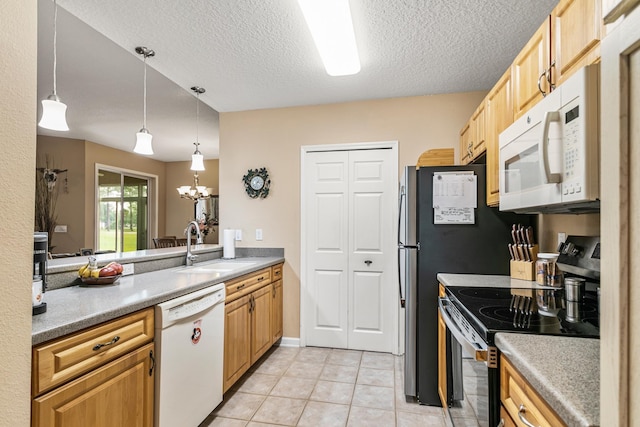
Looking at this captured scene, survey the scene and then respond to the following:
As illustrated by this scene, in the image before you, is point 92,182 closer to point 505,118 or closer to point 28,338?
point 28,338

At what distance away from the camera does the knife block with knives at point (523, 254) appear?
195 centimetres

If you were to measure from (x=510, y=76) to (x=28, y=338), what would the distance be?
8.11ft

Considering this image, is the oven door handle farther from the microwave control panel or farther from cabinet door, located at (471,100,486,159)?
cabinet door, located at (471,100,486,159)

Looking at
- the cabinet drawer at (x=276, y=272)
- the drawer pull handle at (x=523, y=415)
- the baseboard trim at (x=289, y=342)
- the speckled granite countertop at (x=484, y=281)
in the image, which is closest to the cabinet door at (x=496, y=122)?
the speckled granite countertop at (x=484, y=281)

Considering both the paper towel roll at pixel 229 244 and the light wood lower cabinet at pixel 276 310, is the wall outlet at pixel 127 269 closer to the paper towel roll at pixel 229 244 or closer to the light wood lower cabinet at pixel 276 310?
the paper towel roll at pixel 229 244

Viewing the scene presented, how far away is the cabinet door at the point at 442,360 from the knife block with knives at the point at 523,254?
583 mm

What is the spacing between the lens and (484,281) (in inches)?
77.5

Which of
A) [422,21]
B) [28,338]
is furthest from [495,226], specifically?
[28,338]

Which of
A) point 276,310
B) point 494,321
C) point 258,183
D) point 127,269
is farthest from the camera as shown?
point 258,183

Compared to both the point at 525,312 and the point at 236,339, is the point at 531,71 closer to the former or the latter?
the point at 525,312

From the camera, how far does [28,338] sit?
3.08 feet

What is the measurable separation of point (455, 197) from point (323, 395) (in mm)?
1720

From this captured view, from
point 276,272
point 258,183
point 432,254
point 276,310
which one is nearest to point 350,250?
point 276,272

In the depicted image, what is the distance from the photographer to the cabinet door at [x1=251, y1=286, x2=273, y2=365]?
2.65 metres
